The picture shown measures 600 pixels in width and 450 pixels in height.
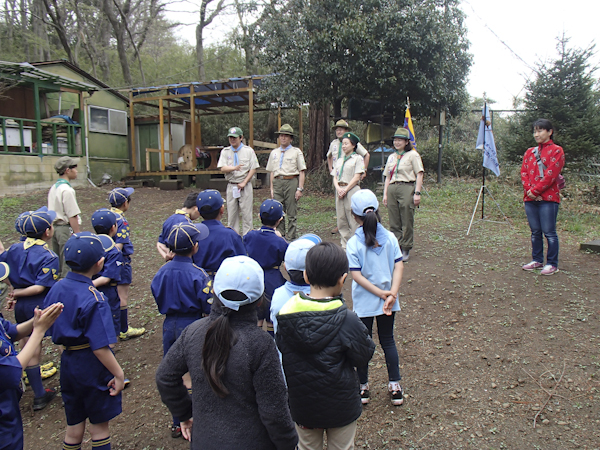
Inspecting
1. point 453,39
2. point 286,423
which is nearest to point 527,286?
point 286,423

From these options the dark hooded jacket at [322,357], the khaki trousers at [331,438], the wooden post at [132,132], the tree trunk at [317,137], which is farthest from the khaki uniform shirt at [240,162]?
the wooden post at [132,132]

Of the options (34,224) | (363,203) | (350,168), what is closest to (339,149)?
(350,168)

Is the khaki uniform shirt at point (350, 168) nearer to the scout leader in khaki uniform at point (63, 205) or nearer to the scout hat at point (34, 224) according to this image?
the scout leader in khaki uniform at point (63, 205)

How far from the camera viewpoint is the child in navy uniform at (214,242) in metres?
3.43

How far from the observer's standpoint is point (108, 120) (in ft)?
54.1

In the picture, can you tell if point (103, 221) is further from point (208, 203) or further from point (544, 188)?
point (544, 188)

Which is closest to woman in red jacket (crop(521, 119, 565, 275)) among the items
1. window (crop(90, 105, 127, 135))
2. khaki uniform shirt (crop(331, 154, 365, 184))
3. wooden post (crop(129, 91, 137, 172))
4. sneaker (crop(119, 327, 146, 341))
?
khaki uniform shirt (crop(331, 154, 365, 184))

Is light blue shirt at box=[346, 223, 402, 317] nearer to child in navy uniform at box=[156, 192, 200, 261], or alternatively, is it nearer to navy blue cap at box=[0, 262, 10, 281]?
child in navy uniform at box=[156, 192, 200, 261]

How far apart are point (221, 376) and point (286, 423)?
12.3 inches

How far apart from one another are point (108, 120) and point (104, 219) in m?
14.8

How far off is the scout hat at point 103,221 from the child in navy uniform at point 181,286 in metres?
1.17

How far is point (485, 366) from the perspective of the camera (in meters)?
3.50

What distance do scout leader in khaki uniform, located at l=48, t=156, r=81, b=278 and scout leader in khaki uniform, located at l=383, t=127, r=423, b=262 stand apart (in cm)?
397

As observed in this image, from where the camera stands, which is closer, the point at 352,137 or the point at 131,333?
the point at 131,333
